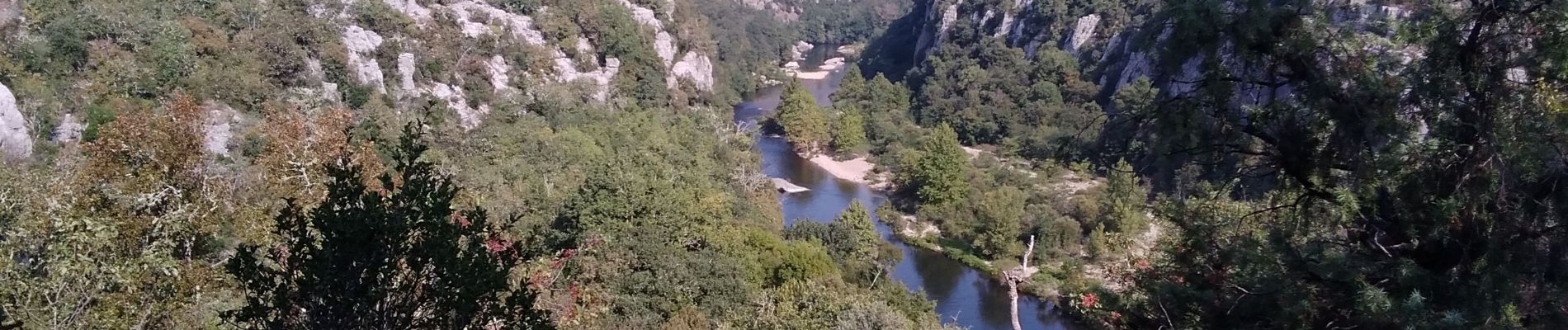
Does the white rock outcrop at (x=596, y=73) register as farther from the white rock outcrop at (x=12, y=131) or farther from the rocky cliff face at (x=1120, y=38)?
the rocky cliff face at (x=1120, y=38)

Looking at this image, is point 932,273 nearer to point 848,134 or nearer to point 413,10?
point 848,134

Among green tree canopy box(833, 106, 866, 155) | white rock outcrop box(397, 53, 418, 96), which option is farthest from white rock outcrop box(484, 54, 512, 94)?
green tree canopy box(833, 106, 866, 155)

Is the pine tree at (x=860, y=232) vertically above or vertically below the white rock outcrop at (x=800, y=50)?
above

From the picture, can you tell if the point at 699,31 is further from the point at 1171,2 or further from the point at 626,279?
the point at 1171,2

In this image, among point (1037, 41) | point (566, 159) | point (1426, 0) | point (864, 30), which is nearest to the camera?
point (1426, 0)

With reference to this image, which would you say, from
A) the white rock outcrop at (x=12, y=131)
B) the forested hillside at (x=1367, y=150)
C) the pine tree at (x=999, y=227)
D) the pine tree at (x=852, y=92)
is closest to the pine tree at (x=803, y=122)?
the pine tree at (x=852, y=92)

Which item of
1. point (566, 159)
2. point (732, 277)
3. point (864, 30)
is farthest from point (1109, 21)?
point (864, 30)
